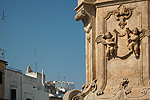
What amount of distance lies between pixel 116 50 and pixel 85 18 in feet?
5.11

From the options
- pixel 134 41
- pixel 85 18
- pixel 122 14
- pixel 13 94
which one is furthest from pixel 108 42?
Result: pixel 13 94

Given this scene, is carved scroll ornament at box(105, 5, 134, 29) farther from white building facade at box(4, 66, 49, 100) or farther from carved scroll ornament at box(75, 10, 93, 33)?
white building facade at box(4, 66, 49, 100)

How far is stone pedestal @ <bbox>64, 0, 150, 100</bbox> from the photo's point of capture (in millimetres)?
11711

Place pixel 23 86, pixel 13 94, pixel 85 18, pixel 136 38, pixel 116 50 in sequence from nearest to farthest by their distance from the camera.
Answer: pixel 136 38
pixel 116 50
pixel 85 18
pixel 13 94
pixel 23 86

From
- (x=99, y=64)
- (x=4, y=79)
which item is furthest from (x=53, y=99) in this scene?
(x=99, y=64)

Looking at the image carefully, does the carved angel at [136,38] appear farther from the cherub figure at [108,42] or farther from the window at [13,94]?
the window at [13,94]

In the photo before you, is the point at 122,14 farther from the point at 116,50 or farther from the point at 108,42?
the point at 116,50

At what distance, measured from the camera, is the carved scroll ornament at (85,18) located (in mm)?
12646

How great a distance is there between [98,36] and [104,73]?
116 cm

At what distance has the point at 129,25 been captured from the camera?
12.1m

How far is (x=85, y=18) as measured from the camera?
504 inches

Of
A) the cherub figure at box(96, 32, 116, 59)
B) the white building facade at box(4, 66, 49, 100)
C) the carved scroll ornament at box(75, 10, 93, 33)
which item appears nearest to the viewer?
the cherub figure at box(96, 32, 116, 59)

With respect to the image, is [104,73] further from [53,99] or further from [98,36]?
[53,99]

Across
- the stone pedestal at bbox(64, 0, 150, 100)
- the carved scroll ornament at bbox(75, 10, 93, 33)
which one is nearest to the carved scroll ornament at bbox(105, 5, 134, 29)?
the stone pedestal at bbox(64, 0, 150, 100)
